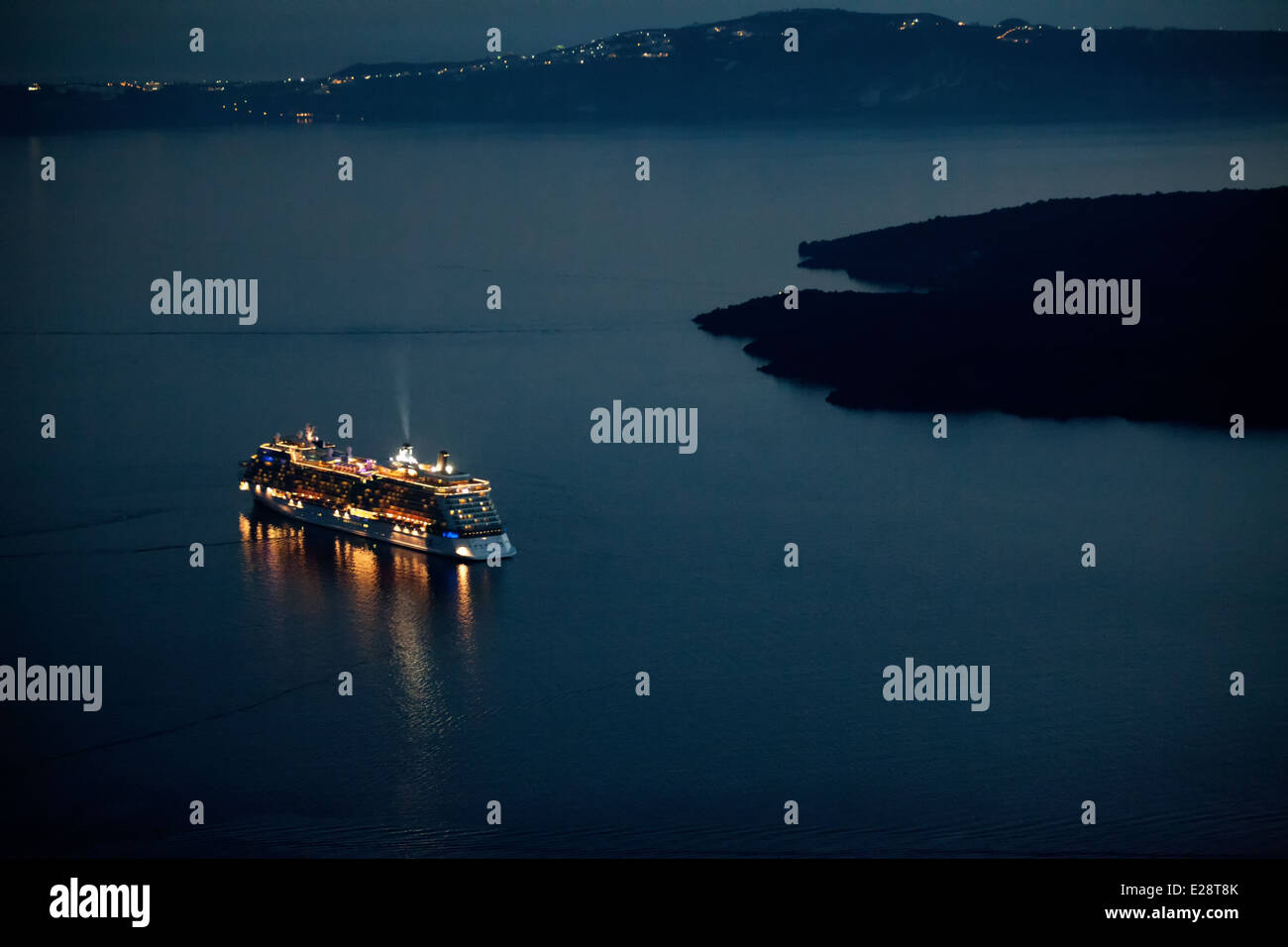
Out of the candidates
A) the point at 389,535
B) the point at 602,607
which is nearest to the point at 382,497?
the point at 389,535

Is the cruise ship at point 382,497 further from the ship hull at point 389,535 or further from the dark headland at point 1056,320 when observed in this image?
the dark headland at point 1056,320

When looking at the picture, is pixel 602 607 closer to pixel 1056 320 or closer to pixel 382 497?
pixel 382 497

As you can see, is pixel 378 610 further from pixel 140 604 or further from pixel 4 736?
pixel 4 736

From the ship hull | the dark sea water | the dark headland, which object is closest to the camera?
the dark sea water

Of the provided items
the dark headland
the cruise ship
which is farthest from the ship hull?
the dark headland

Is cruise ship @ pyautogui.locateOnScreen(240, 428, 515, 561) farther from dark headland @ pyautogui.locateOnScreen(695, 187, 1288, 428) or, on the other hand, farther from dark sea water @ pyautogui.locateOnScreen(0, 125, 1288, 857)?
dark headland @ pyautogui.locateOnScreen(695, 187, 1288, 428)
